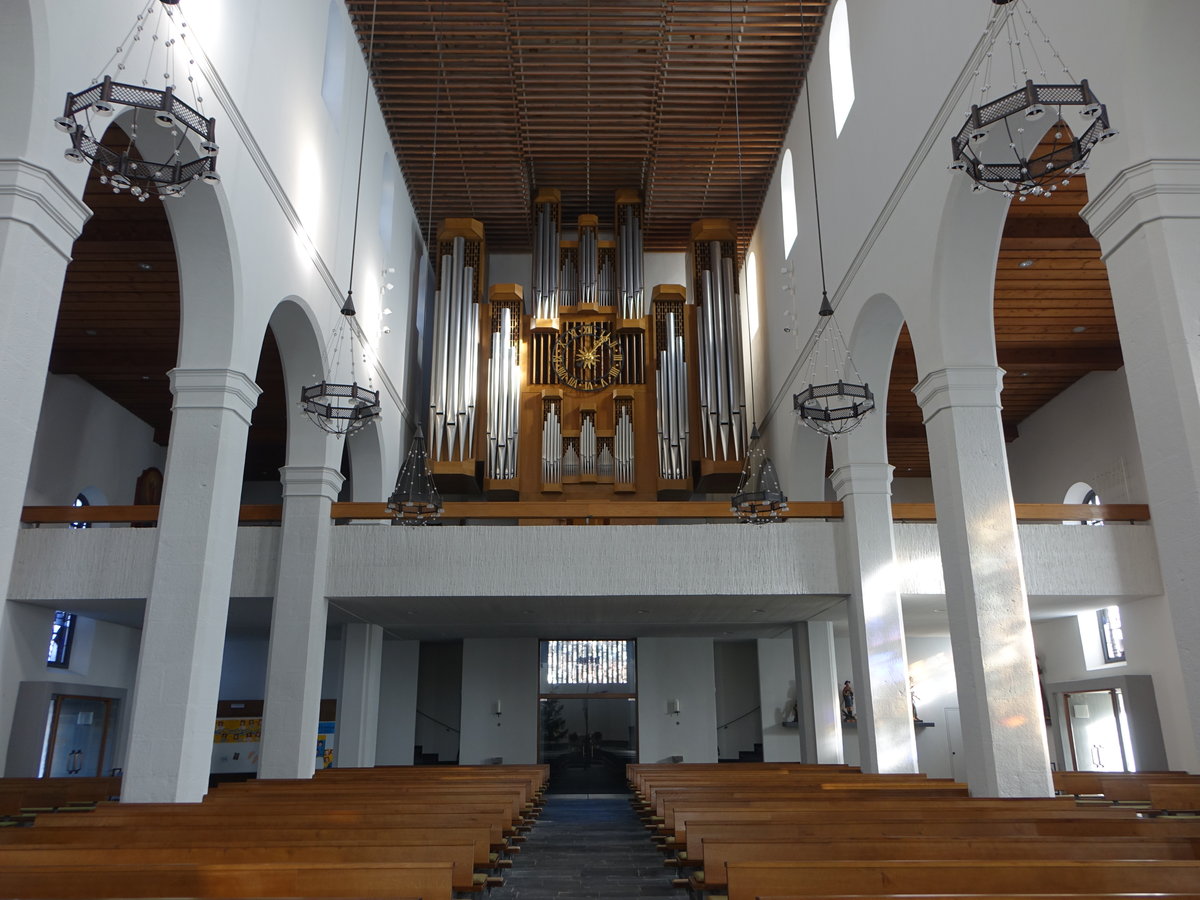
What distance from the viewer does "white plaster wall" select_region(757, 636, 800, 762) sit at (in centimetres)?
1420

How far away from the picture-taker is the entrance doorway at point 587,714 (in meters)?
14.6

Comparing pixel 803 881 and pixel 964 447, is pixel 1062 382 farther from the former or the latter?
pixel 803 881

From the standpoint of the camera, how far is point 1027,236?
9.09m

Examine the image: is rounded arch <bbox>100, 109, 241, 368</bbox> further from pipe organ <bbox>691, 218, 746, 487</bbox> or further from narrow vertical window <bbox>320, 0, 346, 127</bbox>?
pipe organ <bbox>691, 218, 746, 487</bbox>

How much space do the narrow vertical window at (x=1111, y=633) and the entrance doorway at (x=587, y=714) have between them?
21.6 feet

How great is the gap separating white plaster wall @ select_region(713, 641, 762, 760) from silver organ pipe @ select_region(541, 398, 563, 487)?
16.5 feet

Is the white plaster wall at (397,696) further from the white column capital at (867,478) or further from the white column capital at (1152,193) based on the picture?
the white column capital at (1152,193)

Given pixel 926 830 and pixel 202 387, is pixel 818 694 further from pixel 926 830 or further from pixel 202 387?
pixel 202 387

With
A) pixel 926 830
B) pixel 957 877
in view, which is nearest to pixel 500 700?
pixel 926 830

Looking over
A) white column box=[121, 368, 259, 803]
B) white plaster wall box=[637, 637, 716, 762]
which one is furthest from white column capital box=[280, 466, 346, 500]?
white plaster wall box=[637, 637, 716, 762]

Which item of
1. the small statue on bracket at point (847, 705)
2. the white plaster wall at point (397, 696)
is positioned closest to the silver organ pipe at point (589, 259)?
the white plaster wall at point (397, 696)

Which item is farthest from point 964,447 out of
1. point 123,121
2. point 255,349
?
point 123,121

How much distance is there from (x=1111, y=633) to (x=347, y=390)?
31.9 ft

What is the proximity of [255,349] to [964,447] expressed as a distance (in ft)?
18.7
